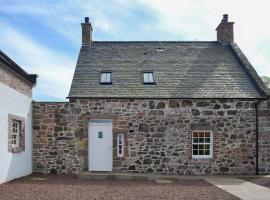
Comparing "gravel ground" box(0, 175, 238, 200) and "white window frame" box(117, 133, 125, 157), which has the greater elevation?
"white window frame" box(117, 133, 125, 157)

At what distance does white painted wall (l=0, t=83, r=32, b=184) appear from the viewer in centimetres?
1284

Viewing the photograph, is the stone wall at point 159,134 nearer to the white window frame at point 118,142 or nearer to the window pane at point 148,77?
the white window frame at point 118,142

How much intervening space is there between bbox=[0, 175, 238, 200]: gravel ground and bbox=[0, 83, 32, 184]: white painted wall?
48 centimetres

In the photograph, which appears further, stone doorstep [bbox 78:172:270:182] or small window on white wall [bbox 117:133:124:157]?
small window on white wall [bbox 117:133:124:157]

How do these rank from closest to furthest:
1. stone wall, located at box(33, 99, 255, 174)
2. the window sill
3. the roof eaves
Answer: the window sill < stone wall, located at box(33, 99, 255, 174) < the roof eaves

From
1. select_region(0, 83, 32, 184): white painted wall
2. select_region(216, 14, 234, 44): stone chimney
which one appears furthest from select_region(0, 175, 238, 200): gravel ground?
select_region(216, 14, 234, 44): stone chimney

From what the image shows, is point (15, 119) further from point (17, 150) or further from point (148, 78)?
point (148, 78)

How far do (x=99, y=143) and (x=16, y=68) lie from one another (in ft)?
15.9

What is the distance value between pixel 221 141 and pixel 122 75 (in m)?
5.52

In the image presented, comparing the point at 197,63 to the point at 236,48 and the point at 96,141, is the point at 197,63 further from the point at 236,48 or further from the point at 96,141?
the point at 96,141

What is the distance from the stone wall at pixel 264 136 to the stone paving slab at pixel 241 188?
207cm

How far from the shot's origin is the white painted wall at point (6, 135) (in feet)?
42.1

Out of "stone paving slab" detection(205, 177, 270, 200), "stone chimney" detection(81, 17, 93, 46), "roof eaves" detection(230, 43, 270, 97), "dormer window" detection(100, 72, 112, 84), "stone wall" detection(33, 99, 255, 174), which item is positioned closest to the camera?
"stone paving slab" detection(205, 177, 270, 200)

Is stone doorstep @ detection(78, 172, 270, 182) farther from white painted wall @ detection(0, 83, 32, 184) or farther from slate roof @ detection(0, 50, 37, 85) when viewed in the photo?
slate roof @ detection(0, 50, 37, 85)
